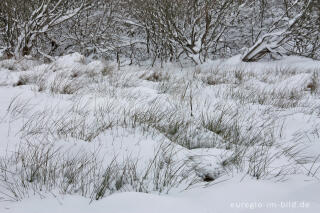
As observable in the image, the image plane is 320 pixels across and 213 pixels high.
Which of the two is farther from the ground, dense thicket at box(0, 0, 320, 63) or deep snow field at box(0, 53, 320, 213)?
dense thicket at box(0, 0, 320, 63)

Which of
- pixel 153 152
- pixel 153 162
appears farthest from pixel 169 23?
pixel 153 162

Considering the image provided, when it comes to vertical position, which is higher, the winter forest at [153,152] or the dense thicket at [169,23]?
the dense thicket at [169,23]

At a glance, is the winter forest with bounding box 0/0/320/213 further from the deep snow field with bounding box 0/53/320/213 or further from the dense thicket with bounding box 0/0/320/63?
the dense thicket with bounding box 0/0/320/63

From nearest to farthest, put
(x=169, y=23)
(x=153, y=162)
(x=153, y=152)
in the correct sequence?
(x=153, y=162) → (x=153, y=152) → (x=169, y=23)

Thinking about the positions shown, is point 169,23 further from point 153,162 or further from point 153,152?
point 153,162

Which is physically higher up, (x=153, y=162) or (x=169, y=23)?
(x=169, y=23)

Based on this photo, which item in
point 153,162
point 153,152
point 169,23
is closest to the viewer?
point 153,162

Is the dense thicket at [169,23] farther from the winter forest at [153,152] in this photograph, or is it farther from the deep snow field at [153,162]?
the deep snow field at [153,162]

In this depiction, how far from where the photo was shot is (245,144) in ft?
5.16

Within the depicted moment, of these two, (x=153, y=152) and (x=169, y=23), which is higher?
(x=169, y=23)

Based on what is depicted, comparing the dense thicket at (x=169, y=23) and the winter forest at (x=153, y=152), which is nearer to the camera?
the winter forest at (x=153, y=152)

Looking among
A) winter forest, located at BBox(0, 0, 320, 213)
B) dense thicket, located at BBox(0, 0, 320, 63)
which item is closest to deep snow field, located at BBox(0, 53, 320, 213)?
winter forest, located at BBox(0, 0, 320, 213)

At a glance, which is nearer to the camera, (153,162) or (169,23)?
(153,162)

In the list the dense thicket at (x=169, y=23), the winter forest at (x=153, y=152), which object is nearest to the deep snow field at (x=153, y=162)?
the winter forest at (x=153, y=152)
